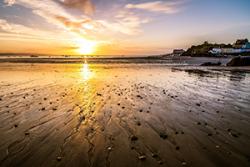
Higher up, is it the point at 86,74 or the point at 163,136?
the point at 163,136

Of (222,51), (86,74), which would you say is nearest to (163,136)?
(86,74)

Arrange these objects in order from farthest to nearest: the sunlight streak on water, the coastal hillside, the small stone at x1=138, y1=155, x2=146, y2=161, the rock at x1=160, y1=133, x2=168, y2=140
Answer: the coastal hillside
the sunlight streak on water
the rock at x1=160, y1=133, x2=168, y2=140
the small stone at x1=138, y1=155, x2=146, y2=161

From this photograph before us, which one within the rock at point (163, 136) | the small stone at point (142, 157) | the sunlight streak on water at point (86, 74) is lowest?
the sunlight streak on water at point (86, 74)

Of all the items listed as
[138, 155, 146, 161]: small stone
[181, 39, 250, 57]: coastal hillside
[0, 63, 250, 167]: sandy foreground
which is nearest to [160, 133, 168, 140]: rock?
[0, 63, 250, 167]: sandy foreground

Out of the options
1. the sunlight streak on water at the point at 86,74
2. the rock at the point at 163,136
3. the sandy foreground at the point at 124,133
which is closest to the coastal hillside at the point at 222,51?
the sunlight streak on water at the point at 86,74

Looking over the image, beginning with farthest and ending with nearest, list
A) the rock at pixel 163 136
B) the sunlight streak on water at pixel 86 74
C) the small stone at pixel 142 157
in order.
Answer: the sunlight streak on water at pixel 86 74
the rock at pixel 163 136
the small stone at pixel 142 157

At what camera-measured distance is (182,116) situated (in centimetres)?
968

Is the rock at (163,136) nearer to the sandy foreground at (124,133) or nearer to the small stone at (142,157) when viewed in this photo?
the sandy foreground at (124,133)

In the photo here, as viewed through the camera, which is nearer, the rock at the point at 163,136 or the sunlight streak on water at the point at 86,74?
the rock at the point at 163,136

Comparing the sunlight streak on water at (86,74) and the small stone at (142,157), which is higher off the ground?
the small stone at (142,157)

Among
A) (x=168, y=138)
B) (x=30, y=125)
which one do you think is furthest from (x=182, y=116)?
(x=30, y=125)

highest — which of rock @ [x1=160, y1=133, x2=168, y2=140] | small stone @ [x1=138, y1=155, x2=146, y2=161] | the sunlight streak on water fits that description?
small stone @ [x1=138, y1=155, x2=146, y2=161]

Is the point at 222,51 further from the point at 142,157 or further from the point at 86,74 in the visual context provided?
the point at 142,157

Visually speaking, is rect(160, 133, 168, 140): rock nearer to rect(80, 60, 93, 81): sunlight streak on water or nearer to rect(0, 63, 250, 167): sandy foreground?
rect(0, 63, 250, 167): sandy foreground
